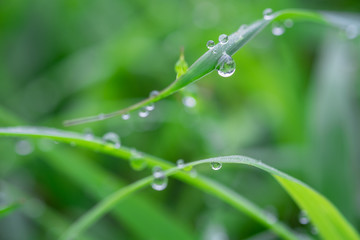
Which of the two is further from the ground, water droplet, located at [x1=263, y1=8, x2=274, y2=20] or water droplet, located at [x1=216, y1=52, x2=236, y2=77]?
water droplet, located at [x1=263, y1=8, x2=274, y2=20]

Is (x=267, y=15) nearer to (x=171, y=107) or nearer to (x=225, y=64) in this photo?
(x=225, y=64)

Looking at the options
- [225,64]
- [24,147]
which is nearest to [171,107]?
[24,147]

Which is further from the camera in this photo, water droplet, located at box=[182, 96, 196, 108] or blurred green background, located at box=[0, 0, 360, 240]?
blurred green background, located at box=[0, 0, 360, 240]

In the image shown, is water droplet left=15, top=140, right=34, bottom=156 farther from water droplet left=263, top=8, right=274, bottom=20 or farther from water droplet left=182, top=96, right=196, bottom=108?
water droplet left=263, top=8, right=274, bottom=20

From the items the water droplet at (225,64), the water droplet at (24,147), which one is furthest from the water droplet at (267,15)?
the water droplet at (24,147)

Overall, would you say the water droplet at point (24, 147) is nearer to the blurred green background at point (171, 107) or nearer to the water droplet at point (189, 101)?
the blurred green background at point (171, 107)

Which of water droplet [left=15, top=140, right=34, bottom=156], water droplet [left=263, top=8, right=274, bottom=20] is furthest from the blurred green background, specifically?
water droplet [left=263, top=8, right=274, bottom=20]

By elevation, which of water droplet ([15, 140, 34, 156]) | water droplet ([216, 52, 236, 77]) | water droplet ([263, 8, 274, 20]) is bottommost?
water droplet ([216, 52, 236, 77])

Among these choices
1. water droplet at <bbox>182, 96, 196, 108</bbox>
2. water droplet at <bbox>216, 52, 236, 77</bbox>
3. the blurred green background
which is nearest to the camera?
water droplet at <bbox>216, 52, 236, 77</bbox>

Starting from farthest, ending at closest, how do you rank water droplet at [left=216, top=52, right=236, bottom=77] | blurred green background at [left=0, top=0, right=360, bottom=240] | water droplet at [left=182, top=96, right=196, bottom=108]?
1. blurred green background at [left=0, top=0, right=360, bottom=240]
2. water droplet at [left=182, top=96, right=196, bottom=108]
3. water droplet at [left=216, top=52, right=236, bottom=77]
